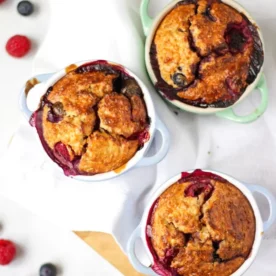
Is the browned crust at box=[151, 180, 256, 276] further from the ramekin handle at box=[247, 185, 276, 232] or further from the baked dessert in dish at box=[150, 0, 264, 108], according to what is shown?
the baked dessert in dish at box=[150, 0, 264, 108]

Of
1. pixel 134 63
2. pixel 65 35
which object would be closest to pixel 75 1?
pixel 65 35

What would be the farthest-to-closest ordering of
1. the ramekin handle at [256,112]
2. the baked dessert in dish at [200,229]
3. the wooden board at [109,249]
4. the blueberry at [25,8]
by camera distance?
the blueberry at [25,8] < the wooden board at [109,249] < the ramekin handle at [256,112] < the baked dessert in dish at [200,229]

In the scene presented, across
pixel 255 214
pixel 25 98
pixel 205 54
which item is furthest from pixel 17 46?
pixel 255 214

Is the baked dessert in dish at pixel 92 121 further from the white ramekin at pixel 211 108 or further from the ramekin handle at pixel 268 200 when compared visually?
the ramekin handle at pixel 268 200

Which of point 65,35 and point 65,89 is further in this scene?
point 65,35

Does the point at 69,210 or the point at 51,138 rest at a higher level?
the point at 51,138

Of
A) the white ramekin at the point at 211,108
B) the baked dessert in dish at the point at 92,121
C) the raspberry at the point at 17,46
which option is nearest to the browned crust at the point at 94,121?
the baked dessert in dish at the point at 92,121

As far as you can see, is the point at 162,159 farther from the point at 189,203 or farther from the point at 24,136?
the point at 24,136
